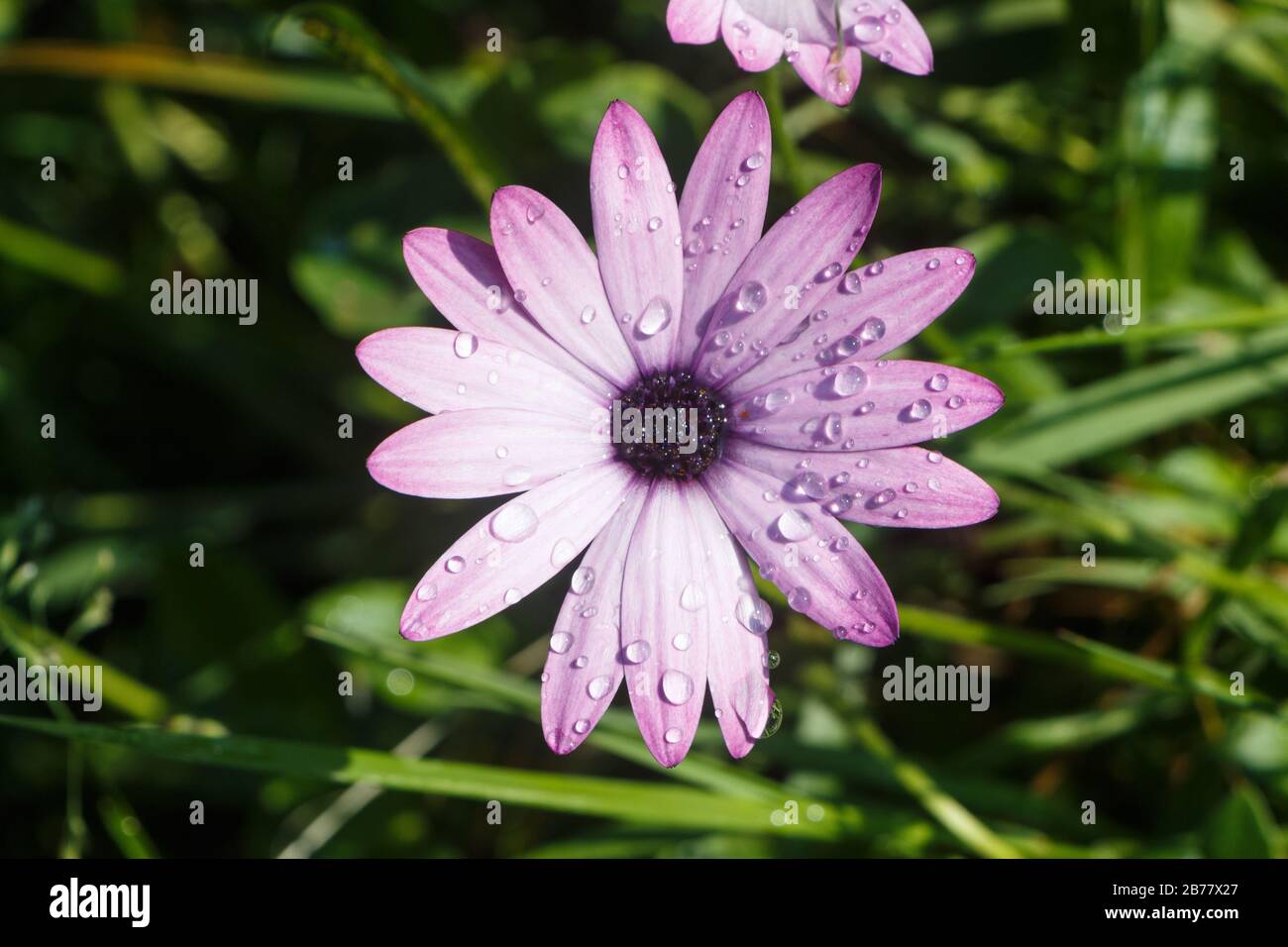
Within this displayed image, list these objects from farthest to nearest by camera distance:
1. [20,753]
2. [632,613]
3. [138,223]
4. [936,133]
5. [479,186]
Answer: [138,223] → [20,753] → [936,133] → [479,186] → [632,613]

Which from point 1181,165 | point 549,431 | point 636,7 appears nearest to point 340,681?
point 549,431

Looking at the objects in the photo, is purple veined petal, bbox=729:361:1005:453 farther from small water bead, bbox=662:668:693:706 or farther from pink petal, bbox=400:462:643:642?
small water bead, bbox=662:668:693:706

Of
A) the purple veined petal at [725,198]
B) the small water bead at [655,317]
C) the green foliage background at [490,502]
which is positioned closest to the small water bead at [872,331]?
the purple veined petal at [725,198]

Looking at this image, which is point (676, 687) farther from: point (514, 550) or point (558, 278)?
point (558, 278)

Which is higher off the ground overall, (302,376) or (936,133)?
(936,133)

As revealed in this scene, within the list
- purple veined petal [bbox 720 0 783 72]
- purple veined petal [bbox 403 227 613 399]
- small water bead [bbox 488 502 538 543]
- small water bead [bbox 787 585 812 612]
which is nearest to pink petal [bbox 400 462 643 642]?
small water bead [bbox 488 502 538 543]

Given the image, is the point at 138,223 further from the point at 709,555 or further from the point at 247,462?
the point at 709,555
